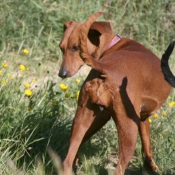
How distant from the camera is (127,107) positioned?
4.39 meters

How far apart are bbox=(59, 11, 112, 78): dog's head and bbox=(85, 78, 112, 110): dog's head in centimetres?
109

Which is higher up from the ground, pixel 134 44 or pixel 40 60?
pixel 134 44

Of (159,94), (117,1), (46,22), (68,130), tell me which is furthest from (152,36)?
(159,94)

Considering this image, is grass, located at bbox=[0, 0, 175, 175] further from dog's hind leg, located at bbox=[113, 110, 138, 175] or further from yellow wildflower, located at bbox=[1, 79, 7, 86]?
dog's hind leg, located at bbox=[113, 110, 138, 175]

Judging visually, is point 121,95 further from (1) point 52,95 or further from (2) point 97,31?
(1) point 52,95

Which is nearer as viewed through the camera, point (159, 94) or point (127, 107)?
point (127, 107)

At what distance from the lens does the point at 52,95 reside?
5.73 m

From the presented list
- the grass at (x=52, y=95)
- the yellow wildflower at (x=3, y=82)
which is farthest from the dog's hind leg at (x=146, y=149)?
the yellow wildflower at (x=3, y=82)

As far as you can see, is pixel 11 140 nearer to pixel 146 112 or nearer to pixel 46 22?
pixel 146 112

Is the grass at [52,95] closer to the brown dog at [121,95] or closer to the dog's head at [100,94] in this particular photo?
the brown dog at [121,95]

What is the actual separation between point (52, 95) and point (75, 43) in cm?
57

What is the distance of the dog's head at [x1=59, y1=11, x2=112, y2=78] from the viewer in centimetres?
545

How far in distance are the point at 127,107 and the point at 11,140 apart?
106 cm

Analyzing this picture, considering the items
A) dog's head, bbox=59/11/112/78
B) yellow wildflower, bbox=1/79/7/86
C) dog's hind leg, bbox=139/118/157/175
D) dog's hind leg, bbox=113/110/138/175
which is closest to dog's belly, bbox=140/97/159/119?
dog's hind leg, bbox=113/110/138/175
